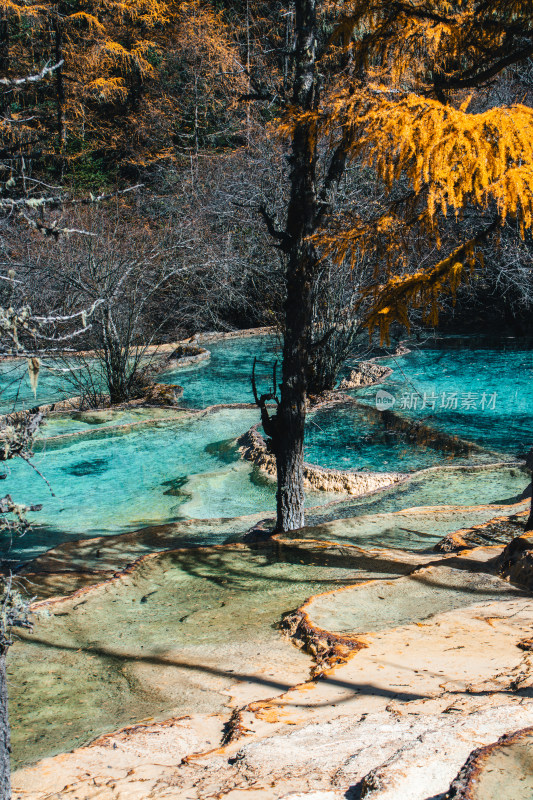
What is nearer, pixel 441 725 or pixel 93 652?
pixel 441 725

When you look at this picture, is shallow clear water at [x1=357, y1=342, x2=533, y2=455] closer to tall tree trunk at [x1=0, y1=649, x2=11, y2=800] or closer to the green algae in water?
the green algae in water

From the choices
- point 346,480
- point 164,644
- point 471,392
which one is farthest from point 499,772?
point 471,392

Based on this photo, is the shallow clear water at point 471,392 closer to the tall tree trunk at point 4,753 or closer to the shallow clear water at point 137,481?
the shallow clear water at point 137,481

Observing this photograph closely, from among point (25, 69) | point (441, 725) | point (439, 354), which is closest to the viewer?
point (441, 725)

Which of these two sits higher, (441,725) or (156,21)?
(156,21)

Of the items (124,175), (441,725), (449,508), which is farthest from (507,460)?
(124,175)

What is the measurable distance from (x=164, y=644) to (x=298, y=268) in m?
3.42

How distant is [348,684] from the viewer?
315cm

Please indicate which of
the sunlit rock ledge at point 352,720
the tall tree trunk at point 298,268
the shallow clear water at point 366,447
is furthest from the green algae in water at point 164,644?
the shallow clear water at point 366,447

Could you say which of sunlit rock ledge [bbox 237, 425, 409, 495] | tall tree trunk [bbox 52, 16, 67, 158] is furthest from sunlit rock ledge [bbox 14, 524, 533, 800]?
tall tree trunk [bbox 52, 16, 67, 158]

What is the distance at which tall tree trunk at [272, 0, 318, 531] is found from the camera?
6.16 m

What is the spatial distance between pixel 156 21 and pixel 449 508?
1250 inches

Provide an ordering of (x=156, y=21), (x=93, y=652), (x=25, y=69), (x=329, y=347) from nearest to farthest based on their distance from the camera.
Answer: (x=93, y=652), (x=329, y=347), (x=25, y=69), (x=156, y=21)

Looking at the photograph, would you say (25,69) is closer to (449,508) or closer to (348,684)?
(449,508)
